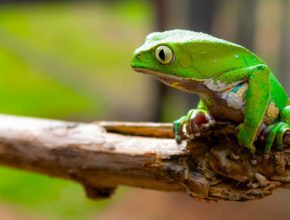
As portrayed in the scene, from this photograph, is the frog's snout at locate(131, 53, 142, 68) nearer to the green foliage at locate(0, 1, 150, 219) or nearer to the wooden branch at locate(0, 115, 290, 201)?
the wooden branch at locate(0, 115, 290, 201)

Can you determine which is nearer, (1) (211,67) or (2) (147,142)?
(1) (211,67)

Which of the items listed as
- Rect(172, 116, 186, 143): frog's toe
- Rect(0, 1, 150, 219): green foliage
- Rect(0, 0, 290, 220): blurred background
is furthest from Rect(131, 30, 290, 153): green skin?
Rect(0, 1, 150, 219): green foliage

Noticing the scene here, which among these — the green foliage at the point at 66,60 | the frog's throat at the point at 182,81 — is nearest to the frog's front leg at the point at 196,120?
the frog's throat at the point at 182,81

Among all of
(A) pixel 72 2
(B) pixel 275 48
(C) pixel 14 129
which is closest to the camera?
(C) pixel 14 129

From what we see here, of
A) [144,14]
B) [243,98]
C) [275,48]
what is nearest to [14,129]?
[243,98]

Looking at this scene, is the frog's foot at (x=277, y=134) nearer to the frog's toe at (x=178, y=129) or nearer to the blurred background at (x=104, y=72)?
the frog's toe at (x=178, y=129)

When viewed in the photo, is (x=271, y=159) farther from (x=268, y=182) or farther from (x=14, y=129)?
(x=14, y=129)

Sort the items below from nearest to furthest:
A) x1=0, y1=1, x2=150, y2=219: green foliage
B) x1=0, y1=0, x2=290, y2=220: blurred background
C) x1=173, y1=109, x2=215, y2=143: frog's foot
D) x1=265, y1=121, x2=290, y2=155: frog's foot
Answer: x1=265, y1=121, x2=290, y2=155: frog's foot → x1=173, y1=109, x2=215, y2=143: frog's foot → x1=0, y1=0, x2=290, y2=220: blurred background → x1=0, y1=1, x2=150, y2=219: green foliage
